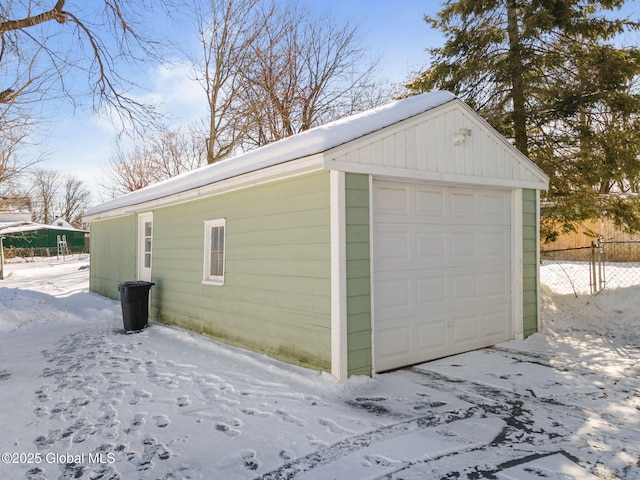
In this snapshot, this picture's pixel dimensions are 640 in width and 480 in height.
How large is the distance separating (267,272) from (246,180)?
126 cm

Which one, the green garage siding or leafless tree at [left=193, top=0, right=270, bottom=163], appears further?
leafless tree at [left=193, top=0, right=270, bottom=163]

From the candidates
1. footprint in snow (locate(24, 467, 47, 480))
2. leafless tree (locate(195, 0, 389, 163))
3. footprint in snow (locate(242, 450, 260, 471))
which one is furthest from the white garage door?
leafless tree (locate(195, 0, 389, 163))

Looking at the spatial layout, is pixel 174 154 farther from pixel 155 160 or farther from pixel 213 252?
pixel 213 252

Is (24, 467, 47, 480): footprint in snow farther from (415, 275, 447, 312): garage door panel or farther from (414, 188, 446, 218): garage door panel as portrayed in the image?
(414, 188, 446, 218): garage door panel

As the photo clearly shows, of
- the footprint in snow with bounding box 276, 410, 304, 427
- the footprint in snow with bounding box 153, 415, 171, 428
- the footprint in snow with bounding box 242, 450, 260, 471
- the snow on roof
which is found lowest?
the footprint in snow with bounding box 153, 415, 171, 428

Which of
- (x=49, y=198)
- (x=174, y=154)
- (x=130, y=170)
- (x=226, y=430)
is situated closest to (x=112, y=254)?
(x=226, y=430)

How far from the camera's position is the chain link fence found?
872 centimetres

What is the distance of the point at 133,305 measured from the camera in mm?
7570

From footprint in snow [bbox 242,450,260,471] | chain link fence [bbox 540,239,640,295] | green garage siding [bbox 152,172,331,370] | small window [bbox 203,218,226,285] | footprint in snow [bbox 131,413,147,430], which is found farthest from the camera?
chain link fence [bbox 540,239,640,295]

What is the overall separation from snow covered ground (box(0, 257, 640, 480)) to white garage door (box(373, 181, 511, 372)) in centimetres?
32

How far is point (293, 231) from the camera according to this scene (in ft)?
16.5

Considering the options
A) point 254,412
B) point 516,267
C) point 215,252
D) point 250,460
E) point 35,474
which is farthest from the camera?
point 215,252

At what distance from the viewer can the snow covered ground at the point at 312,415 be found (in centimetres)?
288

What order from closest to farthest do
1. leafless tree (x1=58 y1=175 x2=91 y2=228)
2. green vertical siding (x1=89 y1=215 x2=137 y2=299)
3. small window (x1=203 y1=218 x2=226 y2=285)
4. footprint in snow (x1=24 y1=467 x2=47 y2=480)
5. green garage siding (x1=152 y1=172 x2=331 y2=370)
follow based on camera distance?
footprint in snow (x1=24 y1=467 x2=47 y2=480) → green garage siding (x1=152 y1=172 x2=331 y2=370) → small window (x1=203 y1=218 x2=226 y2=285) → green vertical siding (x1=89 y1=215 x2=137 y2=299) → leafless tree (x1=58 y1=175 x2=91 y2=228)
